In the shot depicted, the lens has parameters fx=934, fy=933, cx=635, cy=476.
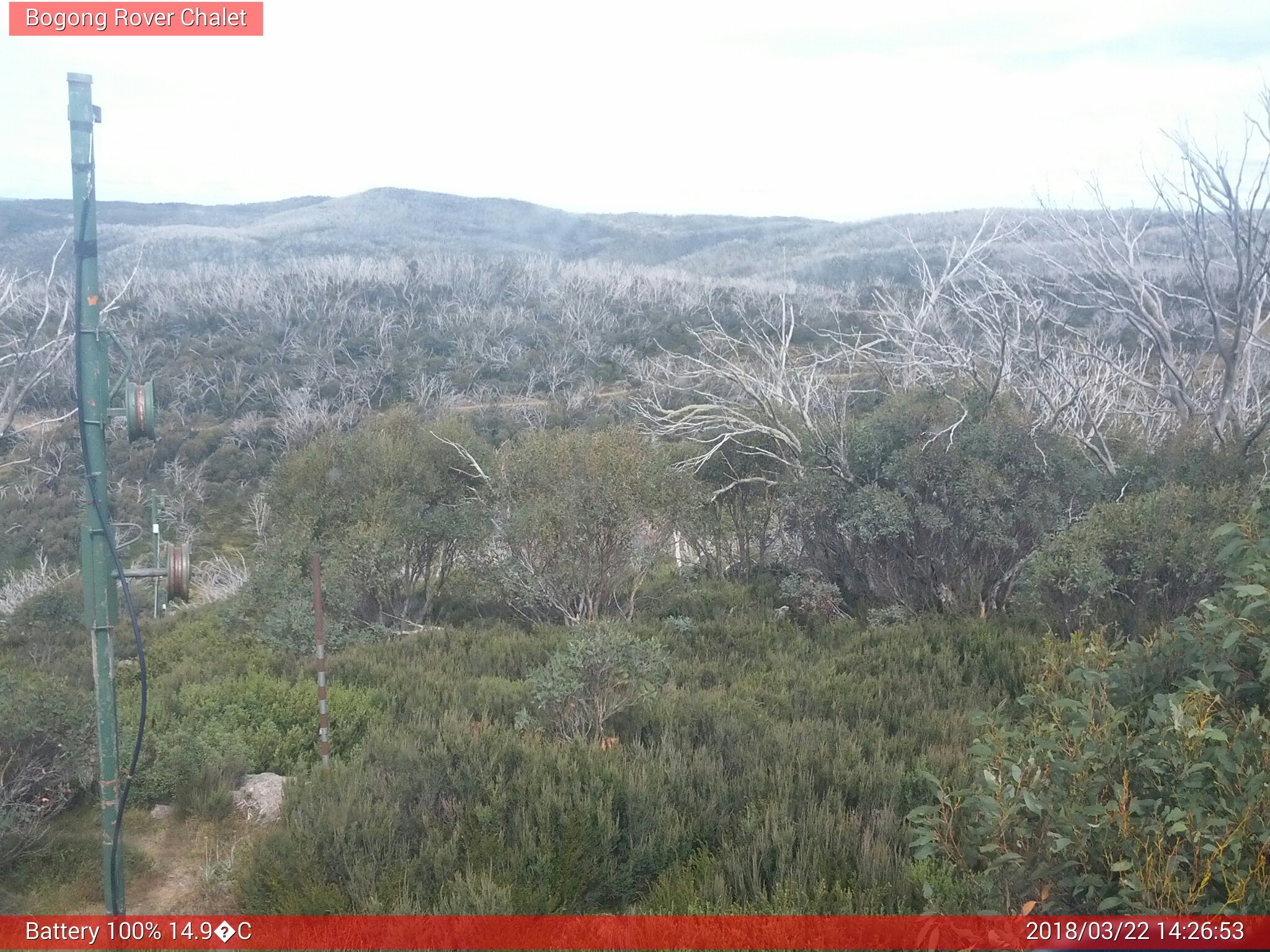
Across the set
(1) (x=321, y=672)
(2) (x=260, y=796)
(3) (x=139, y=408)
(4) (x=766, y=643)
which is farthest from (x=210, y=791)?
(4) (x=766, y=643)

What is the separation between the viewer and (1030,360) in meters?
12.0

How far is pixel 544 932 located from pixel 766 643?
627cm

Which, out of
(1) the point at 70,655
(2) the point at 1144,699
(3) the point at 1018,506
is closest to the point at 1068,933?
(2) the point at 1144,699

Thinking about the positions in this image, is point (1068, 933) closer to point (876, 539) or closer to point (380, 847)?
point (380, 847)

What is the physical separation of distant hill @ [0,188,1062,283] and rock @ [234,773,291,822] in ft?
130

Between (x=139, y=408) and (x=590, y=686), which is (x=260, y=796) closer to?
(x=590, y=686)

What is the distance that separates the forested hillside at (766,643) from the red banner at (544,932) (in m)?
0.13

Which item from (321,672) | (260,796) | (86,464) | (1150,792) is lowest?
(260,796)

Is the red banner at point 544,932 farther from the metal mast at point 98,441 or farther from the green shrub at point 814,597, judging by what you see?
the green shrub at point 814,597

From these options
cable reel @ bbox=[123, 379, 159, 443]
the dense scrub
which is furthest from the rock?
cable reel @ bbox=[123, 379, 159, 443]

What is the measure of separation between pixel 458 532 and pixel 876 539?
539 centimetres

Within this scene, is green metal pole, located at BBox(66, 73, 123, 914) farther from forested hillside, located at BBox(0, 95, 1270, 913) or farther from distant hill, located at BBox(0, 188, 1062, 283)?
distant hill, located at BBox(0, 188, 1062, 283)

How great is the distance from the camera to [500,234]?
3051 inches

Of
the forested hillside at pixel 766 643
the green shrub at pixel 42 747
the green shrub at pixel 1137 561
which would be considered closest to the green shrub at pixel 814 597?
the forested hillside at pixel 766 643
